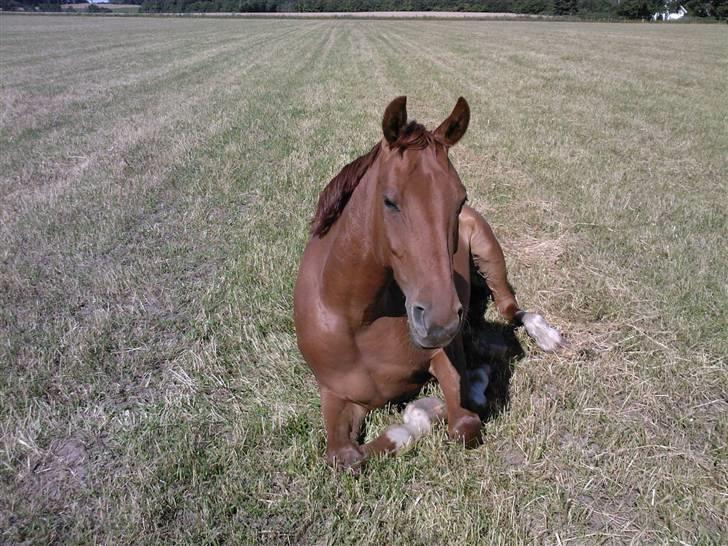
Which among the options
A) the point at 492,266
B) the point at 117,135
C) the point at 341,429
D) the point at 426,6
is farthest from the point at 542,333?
the point at 426,6

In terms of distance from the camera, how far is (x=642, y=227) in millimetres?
5582

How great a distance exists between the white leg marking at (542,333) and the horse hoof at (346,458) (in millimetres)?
1663

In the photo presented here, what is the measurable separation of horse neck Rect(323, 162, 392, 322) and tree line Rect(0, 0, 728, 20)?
76532 millimetres

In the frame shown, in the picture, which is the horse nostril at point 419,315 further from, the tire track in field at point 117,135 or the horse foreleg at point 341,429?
the tire track in field at point 117,135

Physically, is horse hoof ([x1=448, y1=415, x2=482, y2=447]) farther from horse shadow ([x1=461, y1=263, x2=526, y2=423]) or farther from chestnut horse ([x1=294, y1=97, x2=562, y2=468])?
horse shadow ([x1=461, y1=263, x2=526, y2=423])

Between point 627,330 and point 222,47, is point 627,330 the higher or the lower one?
the lower one

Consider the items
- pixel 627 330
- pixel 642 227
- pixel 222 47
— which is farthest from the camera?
pixel 222 47

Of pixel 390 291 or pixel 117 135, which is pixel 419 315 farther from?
pixel 117 135

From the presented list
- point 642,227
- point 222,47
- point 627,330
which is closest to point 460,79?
point 642,227

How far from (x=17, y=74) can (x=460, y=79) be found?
1418cm

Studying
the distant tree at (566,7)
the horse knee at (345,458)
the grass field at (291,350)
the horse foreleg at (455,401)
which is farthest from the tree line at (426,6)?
the horse knee at (345,458)

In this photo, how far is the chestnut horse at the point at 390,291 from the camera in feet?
6.49

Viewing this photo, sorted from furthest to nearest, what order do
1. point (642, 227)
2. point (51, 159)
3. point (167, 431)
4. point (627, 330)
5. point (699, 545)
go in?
1. point (51, 159)
2. point (642, 227)
3. point (627, 330)
4. point (167, 431)
5. point (699, 545)

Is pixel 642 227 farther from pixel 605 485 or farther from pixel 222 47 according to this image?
pixel 222 47
